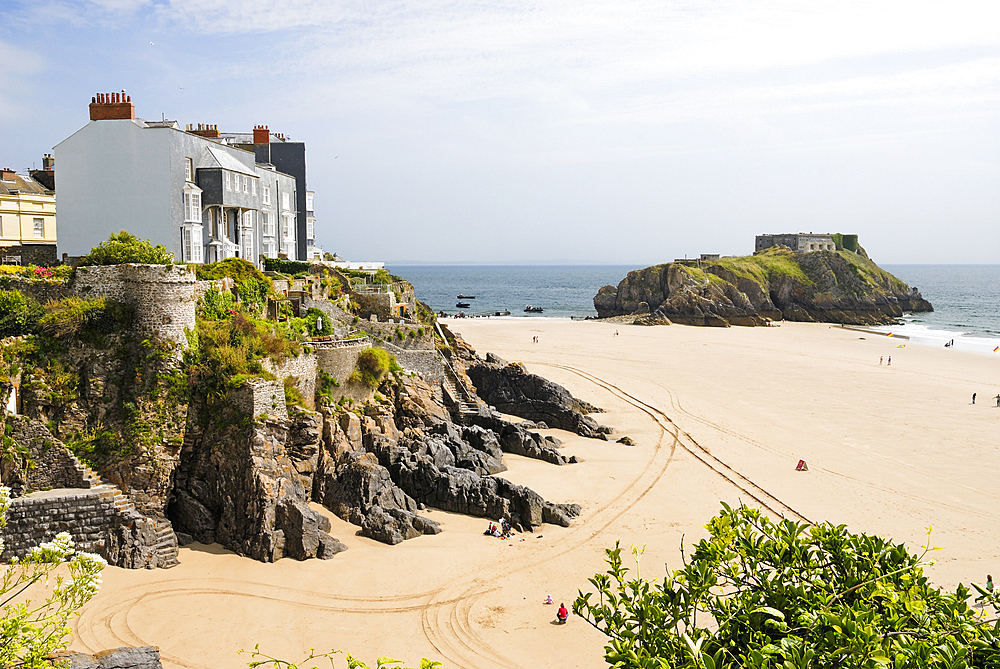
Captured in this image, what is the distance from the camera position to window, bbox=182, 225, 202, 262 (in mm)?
28234

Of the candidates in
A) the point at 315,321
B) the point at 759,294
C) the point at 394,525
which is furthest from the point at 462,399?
Answer: the point at 759,294

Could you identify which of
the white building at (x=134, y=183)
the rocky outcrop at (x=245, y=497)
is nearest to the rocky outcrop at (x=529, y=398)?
the white building at (x=134, y=183)

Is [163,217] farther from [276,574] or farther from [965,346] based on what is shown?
[965,346]

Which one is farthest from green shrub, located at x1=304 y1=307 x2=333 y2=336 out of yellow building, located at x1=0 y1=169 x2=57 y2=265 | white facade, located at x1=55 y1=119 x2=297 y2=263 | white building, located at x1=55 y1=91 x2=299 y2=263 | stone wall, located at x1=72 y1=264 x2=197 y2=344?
yellow building, located at x1=0 y1=169 x2=57 y2=265

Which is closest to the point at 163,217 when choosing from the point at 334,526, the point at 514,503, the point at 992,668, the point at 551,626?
the point at 334,526

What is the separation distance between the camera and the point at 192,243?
93.7 feet

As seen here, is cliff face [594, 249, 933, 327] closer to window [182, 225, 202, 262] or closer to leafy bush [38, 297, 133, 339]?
window [182, 225, 202, 262]

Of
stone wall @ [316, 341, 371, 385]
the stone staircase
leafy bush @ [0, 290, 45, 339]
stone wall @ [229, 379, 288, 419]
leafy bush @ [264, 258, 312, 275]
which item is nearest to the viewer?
leafy bush @ [0, 290, 45, 339]

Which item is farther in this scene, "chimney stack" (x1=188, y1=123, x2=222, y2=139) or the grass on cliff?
the grass on cliff

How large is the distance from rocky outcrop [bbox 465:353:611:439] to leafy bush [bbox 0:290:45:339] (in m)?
19.5

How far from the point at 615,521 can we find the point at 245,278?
46.7 ft

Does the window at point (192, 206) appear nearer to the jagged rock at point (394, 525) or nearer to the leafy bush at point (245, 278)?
the leafy bush at point (245, 278)

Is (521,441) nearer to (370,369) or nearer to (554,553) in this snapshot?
(370,369)

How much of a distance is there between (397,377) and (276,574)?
9650 mm
